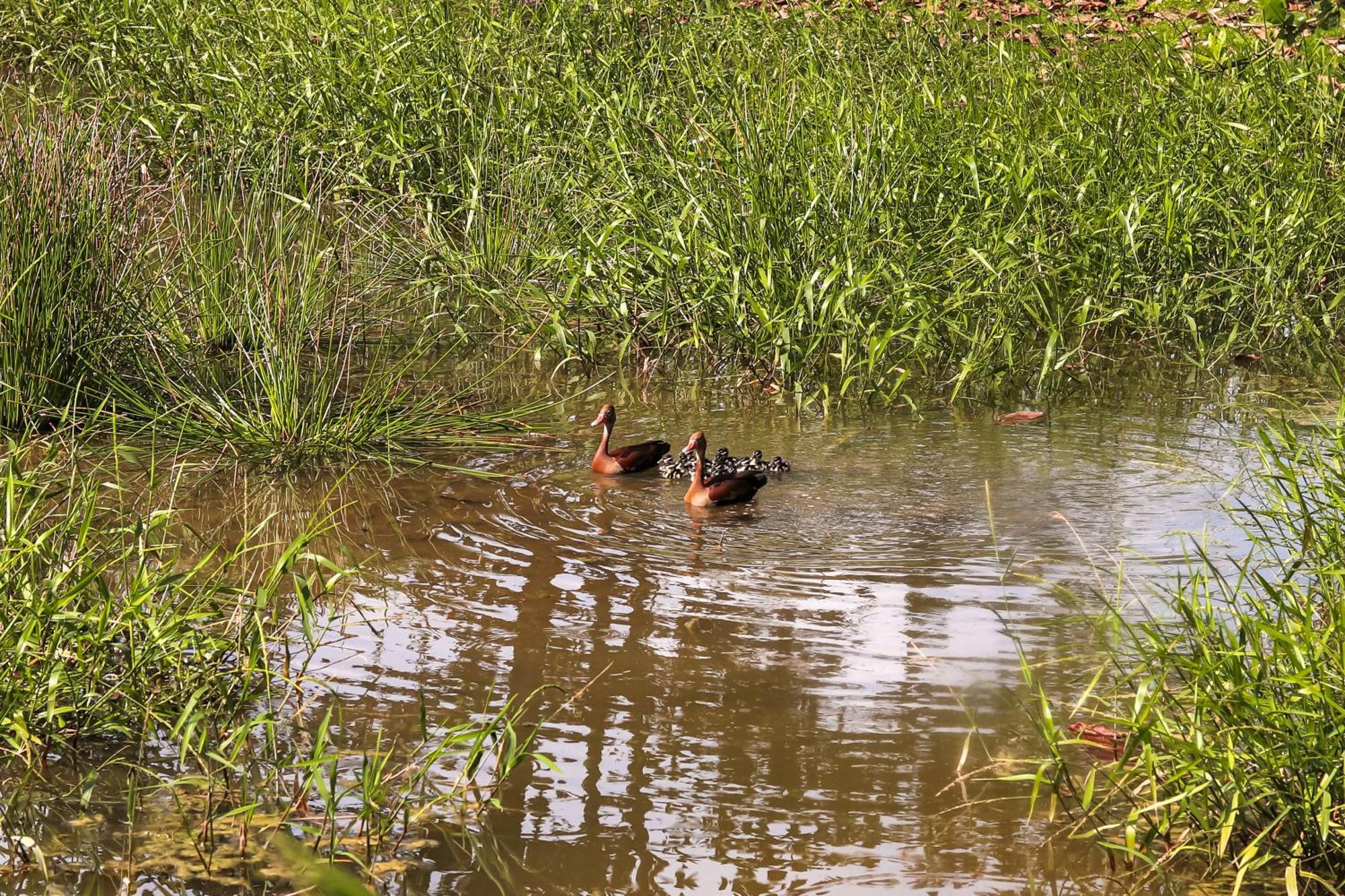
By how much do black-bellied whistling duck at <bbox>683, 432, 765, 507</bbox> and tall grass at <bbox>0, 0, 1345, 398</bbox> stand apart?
1.19 meters

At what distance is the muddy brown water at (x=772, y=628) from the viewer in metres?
3.75

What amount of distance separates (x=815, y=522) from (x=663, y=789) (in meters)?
2.28

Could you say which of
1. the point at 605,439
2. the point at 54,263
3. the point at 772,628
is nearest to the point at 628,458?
the point at 605,439

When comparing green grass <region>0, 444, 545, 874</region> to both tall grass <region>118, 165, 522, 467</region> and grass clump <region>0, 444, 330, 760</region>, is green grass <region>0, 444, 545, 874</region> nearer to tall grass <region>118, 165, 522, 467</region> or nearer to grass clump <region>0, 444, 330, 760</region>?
grass clump <region>0, 444, 330, 760</region>

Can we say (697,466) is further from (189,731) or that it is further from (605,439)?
(189,731)

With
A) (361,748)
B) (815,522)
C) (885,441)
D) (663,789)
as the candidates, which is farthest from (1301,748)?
(885,441)

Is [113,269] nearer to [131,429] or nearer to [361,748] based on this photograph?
[131,429]

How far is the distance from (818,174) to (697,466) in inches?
88.5

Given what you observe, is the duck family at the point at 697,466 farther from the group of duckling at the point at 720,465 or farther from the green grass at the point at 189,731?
the green grass at the point at 189,731

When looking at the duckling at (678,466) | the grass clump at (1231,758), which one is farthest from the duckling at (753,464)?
the grass clump at (1231,758)

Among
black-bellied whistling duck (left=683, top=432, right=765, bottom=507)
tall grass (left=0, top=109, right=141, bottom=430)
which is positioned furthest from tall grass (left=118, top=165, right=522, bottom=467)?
black-bellied whistling duck (left=683, top=432, right=765, bottom=507)

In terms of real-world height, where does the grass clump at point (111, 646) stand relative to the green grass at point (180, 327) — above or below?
below

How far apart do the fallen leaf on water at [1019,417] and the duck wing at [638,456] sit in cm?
166

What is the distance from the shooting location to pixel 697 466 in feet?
21.3
